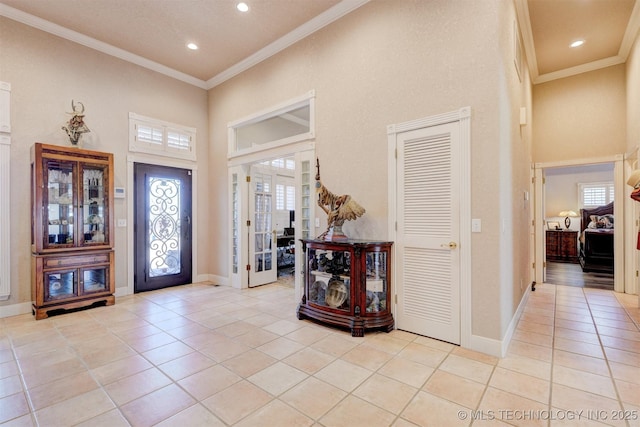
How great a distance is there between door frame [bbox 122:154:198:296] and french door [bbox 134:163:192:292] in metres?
0.06

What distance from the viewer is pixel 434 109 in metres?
3.02

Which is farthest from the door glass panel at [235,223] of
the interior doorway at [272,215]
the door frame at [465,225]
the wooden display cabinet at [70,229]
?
the door frame at [465,225]

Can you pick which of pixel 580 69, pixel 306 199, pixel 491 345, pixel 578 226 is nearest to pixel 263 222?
pixel 306 199

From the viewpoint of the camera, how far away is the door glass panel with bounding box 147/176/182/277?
505cm

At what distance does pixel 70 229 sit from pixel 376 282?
4.03 m

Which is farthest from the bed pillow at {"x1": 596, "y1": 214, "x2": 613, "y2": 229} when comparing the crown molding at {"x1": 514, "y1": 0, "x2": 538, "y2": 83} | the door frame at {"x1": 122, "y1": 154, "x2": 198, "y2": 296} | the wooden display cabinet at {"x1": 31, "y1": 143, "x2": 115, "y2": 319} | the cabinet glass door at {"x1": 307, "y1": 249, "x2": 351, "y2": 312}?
the wooden display cabinet at {"x1": 31, "y1": 143, "x2": 115, "y2": 319}

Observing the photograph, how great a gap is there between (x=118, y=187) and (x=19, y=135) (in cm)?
124

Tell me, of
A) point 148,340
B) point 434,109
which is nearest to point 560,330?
point 434,109

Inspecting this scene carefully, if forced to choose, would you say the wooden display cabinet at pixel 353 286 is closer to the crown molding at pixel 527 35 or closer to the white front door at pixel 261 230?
the white front door at pixel 261 230

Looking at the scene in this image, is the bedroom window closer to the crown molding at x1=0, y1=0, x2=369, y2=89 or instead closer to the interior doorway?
the interior doorway

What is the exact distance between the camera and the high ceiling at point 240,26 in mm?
3695

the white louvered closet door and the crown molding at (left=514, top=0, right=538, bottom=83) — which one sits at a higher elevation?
the crown molding at (left=514, top=0, right=538, bottom=83)

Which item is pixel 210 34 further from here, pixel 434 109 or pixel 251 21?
pixel 434 109

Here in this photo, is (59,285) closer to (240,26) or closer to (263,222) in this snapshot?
(263,222)
